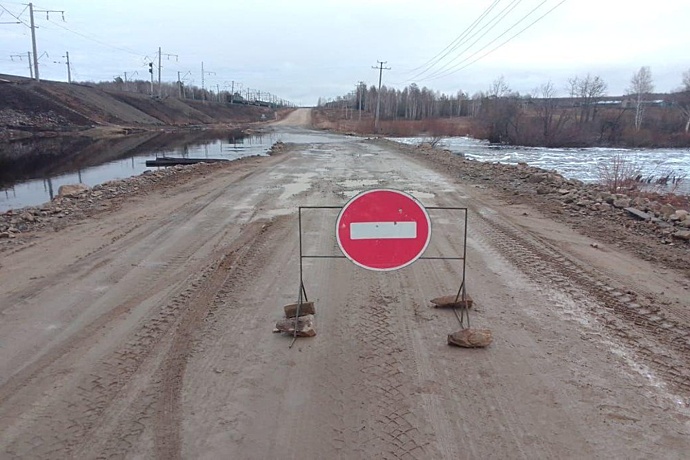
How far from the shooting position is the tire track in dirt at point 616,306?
4.20 m

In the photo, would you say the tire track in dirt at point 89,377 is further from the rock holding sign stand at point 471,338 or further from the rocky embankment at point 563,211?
the rocky embankment at point 563,211

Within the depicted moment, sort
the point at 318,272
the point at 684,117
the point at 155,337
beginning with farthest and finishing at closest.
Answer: the point at 684,117
the point at 318,272
the point at 155,337

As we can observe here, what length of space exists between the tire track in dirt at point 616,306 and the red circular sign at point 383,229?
2157 millimetres

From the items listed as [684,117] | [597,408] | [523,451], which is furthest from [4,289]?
[684,117]

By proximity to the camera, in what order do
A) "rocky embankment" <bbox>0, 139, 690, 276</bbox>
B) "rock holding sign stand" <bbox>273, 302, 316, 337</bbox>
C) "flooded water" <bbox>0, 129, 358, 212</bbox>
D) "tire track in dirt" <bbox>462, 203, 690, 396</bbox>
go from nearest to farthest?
"tire track in dirt" <bbox>462, 203, 690, 396</bbox> < "rock holding sign stand" <bbox>273, 302, 316, 337</bbox> < "rocky embankment" <bbox>0, 139, 690, 276</bbox> < "flooded water" <bbox>0, 129, 358, 212</bbox>

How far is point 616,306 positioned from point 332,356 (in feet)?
10.9

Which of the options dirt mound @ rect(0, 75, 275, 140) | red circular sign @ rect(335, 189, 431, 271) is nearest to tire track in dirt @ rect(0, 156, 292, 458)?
red circular sign @ rect(335, 189, 431, 271)

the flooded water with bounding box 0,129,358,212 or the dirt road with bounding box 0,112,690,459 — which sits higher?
the flooded water with bounding box 0,129,358,212

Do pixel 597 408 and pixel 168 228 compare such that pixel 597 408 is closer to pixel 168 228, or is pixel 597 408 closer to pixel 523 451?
pixel 523 451

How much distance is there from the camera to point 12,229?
880 cm

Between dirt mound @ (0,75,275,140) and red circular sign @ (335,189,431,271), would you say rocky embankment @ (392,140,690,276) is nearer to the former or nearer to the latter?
red circular sign @ (335,189,431,271)

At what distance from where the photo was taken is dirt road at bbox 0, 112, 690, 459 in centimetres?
322

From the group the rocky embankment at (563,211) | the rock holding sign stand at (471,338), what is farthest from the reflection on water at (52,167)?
the rock holding sign stand at (471,338)

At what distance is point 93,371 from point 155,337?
0.67 metres
